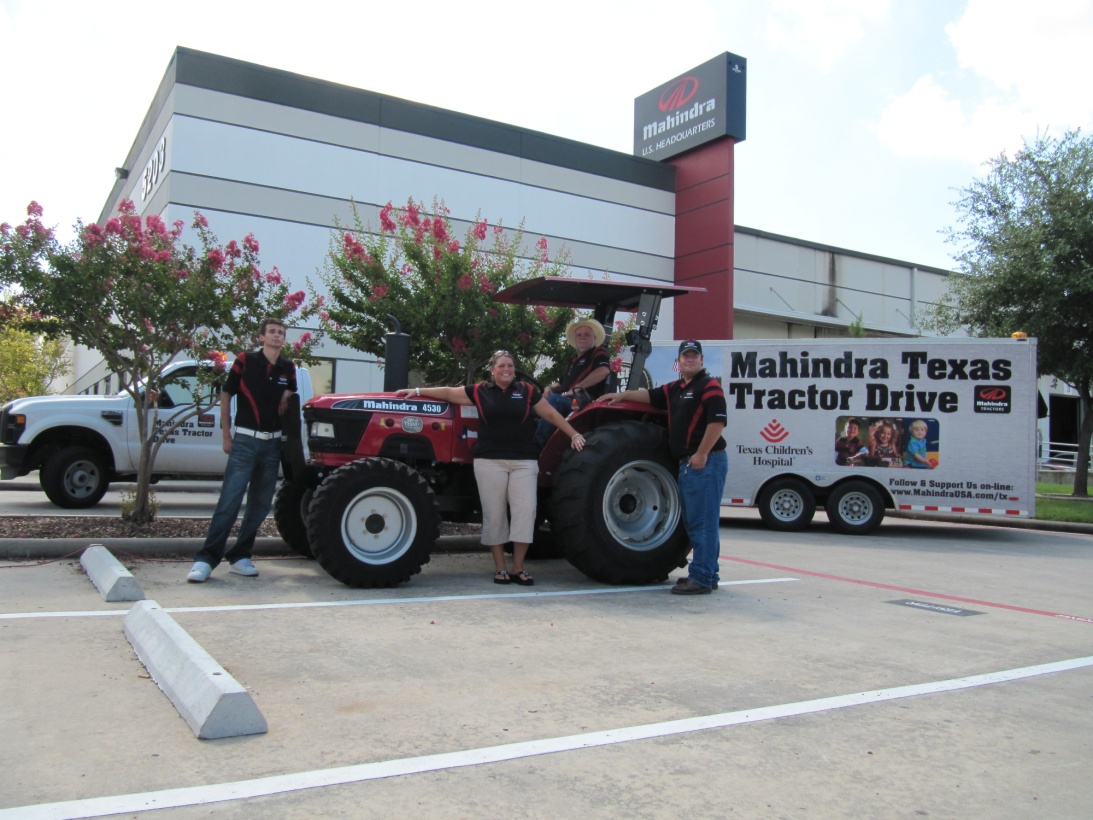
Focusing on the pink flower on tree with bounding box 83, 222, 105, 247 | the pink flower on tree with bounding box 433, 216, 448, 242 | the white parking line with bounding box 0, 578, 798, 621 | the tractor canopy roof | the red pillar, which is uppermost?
the red pillar

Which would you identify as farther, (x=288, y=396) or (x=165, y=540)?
(x=165, y=540)

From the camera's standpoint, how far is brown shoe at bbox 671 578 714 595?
21.6ft

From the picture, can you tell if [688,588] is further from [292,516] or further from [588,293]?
[292,516]

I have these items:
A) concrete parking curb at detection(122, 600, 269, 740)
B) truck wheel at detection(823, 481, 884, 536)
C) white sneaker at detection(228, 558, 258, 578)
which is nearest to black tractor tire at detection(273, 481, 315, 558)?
white sneaker at detection(228, 558, 258, 578)

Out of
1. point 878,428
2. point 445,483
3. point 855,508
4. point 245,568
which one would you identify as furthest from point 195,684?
point 878,428

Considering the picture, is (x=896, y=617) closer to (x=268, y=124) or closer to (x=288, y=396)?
(x=288, y=396)

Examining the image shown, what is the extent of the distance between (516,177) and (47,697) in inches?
868

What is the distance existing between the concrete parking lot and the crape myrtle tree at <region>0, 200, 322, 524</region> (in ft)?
7.40

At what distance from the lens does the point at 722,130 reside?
2559 centimetres

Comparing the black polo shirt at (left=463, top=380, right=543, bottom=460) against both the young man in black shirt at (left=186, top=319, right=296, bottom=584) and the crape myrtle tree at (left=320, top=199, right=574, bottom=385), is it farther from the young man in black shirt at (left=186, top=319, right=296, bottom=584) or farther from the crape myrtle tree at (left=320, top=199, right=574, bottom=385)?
the crape myrtle tree at (left=320, top=199, right=574, bottom=385)

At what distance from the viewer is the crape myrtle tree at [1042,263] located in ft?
59.5

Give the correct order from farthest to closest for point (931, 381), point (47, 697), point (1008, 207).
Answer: point (1008, 207) → point (931, 381) → point (47, 697)

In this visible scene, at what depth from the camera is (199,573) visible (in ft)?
20.7

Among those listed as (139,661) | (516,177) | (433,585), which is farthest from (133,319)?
(516,177)
